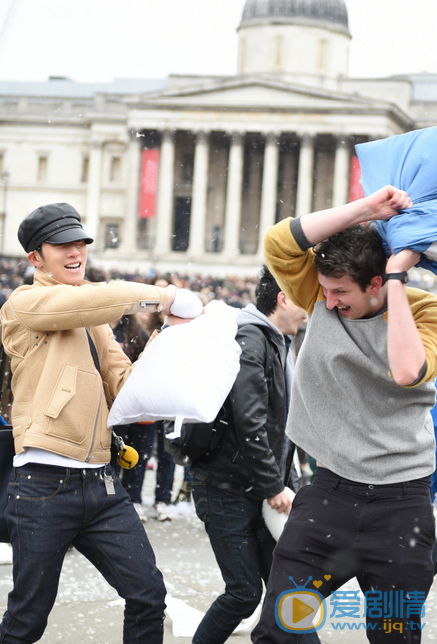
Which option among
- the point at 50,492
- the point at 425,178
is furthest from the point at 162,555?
the point at 425,178

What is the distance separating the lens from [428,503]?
2527 mm

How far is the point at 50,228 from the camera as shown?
2.85m

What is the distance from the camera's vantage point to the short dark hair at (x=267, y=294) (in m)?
3.64

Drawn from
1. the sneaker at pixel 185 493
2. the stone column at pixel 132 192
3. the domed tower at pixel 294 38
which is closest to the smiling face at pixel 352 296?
the sneaker at pixel 185 493

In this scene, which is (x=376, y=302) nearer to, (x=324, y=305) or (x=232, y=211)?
(x=324, y=305)

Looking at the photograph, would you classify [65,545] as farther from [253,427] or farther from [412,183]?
[412,183]

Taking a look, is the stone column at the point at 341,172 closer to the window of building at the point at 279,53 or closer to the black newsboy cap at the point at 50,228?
the window of building at the point at 279,53

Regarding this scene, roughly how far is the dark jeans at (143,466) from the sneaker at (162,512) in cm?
9

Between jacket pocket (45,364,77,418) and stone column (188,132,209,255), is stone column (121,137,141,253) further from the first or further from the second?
jacket pocket (45,364,77,418)

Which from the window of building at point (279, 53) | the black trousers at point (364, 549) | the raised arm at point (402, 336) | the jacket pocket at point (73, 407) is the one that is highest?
the window of building at point (279, 53)

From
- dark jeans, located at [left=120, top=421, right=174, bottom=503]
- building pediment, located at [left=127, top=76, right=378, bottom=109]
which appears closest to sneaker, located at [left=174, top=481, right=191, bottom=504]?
dark jeans, located at [left=120, top=421, right=174, bottom=503]

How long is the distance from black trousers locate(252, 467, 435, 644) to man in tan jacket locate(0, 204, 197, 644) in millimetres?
535

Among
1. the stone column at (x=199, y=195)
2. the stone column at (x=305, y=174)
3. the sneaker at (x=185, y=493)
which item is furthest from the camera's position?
the stone column at (x=199, y=195)

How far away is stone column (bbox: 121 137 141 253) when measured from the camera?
5131 cm
